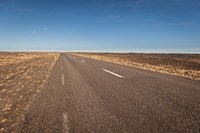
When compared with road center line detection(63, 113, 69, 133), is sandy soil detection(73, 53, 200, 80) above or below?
below

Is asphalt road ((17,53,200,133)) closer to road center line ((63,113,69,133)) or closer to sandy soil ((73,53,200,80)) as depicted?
road center line ((63,113,69,133))

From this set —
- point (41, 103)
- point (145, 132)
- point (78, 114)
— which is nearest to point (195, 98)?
point (145, 132)

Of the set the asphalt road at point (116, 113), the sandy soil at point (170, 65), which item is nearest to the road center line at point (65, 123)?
the asphalt road at point (116, 113)

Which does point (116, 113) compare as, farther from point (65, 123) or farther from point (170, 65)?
point (170, 65)

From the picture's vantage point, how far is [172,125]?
4320 mm

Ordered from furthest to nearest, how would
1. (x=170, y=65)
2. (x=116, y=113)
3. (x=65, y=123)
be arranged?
(x=170, y=65), (x=116, y=113), (x=65, y=123)

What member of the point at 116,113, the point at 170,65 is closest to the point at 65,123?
the point at 116,113

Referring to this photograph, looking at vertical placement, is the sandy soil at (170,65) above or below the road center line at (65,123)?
below

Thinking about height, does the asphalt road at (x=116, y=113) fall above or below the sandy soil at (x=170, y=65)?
above

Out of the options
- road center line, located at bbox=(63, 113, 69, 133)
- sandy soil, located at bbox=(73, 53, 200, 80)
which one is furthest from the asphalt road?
sandy soil, located at bbox=(73, 53, 200, 80)

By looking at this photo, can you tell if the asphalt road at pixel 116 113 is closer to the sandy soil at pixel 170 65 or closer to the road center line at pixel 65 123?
the road center line at pixel 65 123

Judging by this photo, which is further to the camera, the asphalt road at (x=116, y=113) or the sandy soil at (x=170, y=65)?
the sandy soil at (x=170, y=65)

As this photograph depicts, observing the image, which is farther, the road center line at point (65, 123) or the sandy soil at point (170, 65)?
the sandy soil at point (170, 65)

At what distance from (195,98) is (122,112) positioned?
3003 millimetres
